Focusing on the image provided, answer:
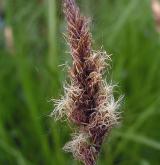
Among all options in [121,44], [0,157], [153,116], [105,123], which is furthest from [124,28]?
[105,123]

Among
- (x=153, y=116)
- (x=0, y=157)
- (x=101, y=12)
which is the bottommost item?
(x=0, y=157)

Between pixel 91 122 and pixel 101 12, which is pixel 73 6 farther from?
pixel 101 12

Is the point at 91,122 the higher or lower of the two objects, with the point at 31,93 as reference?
lower

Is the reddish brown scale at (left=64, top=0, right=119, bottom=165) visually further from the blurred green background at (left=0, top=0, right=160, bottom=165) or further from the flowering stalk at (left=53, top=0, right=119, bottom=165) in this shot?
the blurred green background at (left=0, top=0, right=160, bottom=165)

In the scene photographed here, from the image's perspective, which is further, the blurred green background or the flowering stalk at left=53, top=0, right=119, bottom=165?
the blurred green background

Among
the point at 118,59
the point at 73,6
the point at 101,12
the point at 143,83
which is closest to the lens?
the point at 73,6

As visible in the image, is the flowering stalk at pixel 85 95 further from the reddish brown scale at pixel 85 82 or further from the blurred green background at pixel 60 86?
the blurred green background at pixel 60 86

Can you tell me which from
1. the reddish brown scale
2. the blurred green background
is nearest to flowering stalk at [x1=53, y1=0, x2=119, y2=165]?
the reddish brown scale
